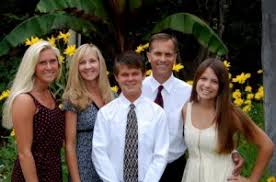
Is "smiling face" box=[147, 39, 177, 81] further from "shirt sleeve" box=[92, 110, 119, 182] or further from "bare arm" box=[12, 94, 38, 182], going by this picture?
"bare arm" box=[12, 94, 38, 182]

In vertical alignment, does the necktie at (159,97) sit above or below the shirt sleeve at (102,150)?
above

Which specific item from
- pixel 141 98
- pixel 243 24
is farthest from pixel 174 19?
pixel 141 98

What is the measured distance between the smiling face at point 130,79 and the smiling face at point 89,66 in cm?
19

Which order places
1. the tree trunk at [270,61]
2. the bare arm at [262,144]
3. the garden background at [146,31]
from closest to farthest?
the bare arm at [262,144]
the tree trunk at [270,61]
the garden background at [146,31]

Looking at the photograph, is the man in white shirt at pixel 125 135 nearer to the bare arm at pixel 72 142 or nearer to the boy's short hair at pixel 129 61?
the boy's short hair at pixel 129 61

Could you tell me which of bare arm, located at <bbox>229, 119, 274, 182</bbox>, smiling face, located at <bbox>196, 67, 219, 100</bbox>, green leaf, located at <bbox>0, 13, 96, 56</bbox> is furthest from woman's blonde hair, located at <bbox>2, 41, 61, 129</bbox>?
green leaf, located at <bbox>0, 13, 96, 56</bbox>

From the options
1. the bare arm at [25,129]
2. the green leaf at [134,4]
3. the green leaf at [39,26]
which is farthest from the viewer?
the green leaf at [134,4]

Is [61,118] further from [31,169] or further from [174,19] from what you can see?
[174,19]

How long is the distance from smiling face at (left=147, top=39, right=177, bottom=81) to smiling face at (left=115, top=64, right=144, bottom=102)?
0.30 m

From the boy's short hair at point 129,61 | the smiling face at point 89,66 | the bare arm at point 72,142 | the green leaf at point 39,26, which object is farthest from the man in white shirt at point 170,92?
the green leaf at point 39,26

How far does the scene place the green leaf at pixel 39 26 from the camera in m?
8.32

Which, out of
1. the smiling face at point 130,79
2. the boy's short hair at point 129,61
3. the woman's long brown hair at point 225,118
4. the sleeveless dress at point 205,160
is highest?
the boy's short hair at point 129,61

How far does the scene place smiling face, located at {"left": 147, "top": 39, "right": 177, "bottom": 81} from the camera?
4.25 m

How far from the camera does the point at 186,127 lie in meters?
4.07
